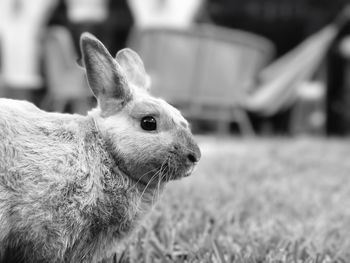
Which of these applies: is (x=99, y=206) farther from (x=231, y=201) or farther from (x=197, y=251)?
(x=231, y=201)

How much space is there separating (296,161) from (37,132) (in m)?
3.08

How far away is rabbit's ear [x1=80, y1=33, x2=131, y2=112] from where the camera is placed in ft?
4.47

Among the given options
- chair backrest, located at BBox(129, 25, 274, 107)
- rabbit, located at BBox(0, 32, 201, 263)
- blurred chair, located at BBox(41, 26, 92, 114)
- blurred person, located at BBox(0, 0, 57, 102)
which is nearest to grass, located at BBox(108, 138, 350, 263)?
rabbit, located at BBox(0, 32, 201, 263)

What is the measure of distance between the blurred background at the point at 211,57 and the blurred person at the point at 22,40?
0.02m

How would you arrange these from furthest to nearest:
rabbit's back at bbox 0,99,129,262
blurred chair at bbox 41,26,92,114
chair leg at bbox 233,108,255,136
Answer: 1. chair leg at bbox 233,108,255,136
2. blurred chair at bbox 41,26,92,114
3. rabbit's back at bbox 0,99,129,262

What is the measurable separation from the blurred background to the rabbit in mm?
2605

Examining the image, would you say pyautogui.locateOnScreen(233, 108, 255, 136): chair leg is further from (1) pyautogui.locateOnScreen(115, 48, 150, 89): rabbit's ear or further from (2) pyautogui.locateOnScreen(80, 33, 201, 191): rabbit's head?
(2) pyautogui.locateOnScreen(80, 33, 201, 191): rabbit's head

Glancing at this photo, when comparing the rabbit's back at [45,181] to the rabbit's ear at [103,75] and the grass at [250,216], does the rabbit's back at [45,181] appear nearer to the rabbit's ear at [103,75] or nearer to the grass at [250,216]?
the rabbit's ear at [103,75]

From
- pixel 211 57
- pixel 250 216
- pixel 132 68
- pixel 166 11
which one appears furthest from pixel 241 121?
pixel 132 68

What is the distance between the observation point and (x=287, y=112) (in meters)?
8.15

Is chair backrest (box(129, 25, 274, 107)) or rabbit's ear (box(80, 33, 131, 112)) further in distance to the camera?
chair backrest (box(129, 25, 274, 107))

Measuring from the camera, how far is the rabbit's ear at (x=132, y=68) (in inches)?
64.6

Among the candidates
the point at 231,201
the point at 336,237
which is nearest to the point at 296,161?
the point at 231,201

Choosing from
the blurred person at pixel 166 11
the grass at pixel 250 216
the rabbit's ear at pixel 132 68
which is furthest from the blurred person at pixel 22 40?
the rabbit's ear at pixel 132 68
